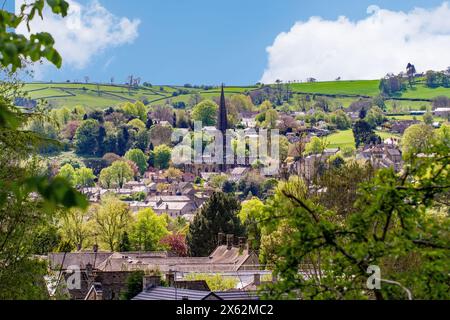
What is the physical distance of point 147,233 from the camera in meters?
75.9

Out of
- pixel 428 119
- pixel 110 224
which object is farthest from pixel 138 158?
pixel 110 224

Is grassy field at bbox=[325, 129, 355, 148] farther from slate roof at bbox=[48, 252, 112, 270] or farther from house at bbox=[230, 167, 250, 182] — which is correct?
slate roof at bbox=[48, 252, 112, 270]

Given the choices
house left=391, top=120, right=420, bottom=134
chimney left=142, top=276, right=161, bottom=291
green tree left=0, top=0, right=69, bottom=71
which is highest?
house left=391, top=120, right=420, bottom=134

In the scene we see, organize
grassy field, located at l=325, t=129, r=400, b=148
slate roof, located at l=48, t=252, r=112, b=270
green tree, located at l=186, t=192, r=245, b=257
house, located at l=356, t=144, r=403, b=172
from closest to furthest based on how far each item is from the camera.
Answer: slate roof, located at l=48, t=252, r=112, b=270 < green tree, located at l=186, t=192, r=245, b=257 < house, located at l=356, t=144, r=403, b=172 < grassy field, located at l=325, t=129, r=400, b=148

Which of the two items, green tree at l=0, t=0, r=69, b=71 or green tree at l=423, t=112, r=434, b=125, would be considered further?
green tree at l=423, t=112, r=434, b=125

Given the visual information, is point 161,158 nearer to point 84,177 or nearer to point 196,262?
point 84,177

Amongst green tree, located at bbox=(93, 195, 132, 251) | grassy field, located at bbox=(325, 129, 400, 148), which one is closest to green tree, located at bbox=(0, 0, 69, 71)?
green tree, located at bbox=(93, 195, 132, 251)

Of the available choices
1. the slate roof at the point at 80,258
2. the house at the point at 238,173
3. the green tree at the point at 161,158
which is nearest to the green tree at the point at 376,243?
the slate roof at the point at 80,258

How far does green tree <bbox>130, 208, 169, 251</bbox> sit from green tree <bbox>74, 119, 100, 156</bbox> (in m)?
107

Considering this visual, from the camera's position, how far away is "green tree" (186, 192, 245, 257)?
59.8 m

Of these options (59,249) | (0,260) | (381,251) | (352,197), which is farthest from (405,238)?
(59,249)

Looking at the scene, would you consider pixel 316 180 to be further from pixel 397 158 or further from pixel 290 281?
pixel 397 158

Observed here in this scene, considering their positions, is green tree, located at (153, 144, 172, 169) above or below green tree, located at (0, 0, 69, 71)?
below

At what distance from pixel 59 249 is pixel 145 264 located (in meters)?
11.1
